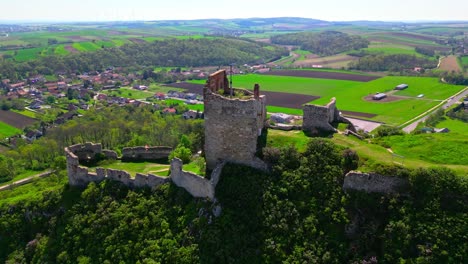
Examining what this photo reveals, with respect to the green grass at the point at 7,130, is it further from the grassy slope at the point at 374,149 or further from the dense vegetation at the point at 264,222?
the grassy slope at the point at 374,149

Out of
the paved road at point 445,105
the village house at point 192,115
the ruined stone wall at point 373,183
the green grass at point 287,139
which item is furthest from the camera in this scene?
the village house at point 192,115

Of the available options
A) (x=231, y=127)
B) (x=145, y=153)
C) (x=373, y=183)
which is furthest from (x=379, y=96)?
(x=373, y=183)

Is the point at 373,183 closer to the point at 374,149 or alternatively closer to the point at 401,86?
the point at 374,149

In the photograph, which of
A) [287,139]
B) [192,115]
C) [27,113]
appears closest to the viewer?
[287,139]

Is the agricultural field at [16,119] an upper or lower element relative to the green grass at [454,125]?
lower

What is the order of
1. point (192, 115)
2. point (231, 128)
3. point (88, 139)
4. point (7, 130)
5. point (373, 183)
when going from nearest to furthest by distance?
1. point (373, 183)
2. point (231, 128)
3. point (88, 139)
4. point (7, 130)
5. point (192, 115)

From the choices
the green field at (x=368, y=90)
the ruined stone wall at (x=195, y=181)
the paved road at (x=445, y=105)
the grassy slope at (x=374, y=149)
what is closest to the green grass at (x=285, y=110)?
the green field at (x=368, y=90)

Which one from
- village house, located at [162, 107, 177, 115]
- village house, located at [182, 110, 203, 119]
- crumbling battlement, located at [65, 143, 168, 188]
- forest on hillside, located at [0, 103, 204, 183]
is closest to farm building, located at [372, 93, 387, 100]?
village house, located at [182, 110, 203, 119]

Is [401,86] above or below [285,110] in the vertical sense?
above
